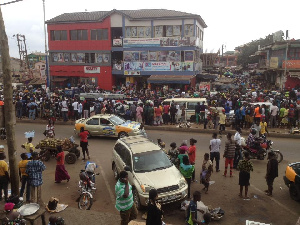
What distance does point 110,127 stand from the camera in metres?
15.8

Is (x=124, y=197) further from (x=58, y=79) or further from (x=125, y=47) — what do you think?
(x=58, y=79)

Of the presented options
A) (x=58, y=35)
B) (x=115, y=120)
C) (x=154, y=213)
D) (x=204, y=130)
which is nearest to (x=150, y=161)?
(x=154, y=213)

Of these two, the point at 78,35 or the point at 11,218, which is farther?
the point at 78,35

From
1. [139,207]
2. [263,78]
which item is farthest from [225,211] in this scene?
[263,78]

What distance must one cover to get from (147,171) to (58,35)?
1303 inches

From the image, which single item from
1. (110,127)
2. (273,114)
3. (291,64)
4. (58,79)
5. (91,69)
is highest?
(291,64)

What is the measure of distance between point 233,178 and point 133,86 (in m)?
25.8

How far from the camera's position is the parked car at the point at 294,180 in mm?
8453

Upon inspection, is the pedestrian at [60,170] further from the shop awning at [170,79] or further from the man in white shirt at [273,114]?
the shop awning at [170,79]

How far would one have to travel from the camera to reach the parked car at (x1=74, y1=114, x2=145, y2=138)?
15609 mm

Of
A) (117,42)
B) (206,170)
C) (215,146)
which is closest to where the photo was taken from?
(206,170)

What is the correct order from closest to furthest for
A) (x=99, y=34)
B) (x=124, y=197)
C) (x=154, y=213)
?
1. (x=154, y=213)
2. (x=124, y=197)
3. (x=99, y=34)

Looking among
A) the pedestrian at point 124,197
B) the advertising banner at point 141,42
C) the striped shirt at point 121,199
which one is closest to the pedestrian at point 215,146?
the pedestrian at point 124,197

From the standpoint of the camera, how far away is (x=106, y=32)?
115ft
